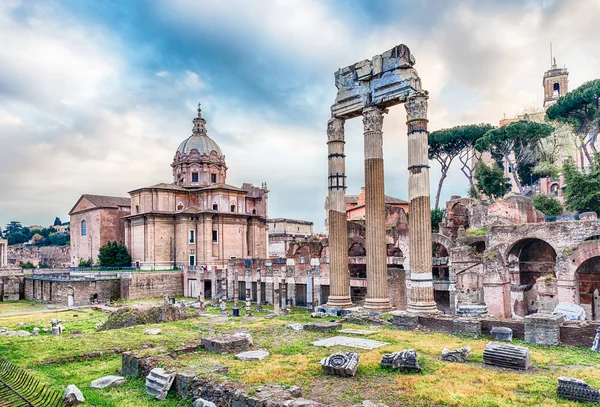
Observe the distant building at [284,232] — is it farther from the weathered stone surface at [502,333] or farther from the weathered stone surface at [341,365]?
the weathered stone surface at [341,365]

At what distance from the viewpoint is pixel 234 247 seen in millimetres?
42656

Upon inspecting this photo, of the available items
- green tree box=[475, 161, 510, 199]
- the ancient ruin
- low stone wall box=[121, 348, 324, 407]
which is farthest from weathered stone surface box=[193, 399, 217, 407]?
green tree box=[475, 161, 510, 199]

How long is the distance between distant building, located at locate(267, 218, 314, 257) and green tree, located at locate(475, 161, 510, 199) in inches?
893

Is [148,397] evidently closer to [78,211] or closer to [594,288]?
[594,288]

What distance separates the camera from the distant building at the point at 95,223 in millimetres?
46562

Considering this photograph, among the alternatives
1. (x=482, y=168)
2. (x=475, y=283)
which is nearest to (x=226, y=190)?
(x=482, y=168)

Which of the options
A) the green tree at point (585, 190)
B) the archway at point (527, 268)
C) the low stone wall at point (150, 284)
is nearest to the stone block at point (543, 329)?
the archway at point (527, 268)

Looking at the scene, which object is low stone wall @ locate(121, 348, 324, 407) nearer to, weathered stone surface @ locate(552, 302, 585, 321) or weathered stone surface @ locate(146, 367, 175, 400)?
weathered stone surface @ locate(146, 367, 175, 400)

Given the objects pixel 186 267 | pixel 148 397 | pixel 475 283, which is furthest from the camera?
pixel 186 267

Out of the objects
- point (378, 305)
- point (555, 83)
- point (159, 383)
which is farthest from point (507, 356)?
point (555, 83)

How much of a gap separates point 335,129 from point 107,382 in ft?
35.1

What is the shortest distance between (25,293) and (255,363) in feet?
121

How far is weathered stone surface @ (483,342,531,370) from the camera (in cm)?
809

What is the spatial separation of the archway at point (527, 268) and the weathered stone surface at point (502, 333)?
13174 mm
